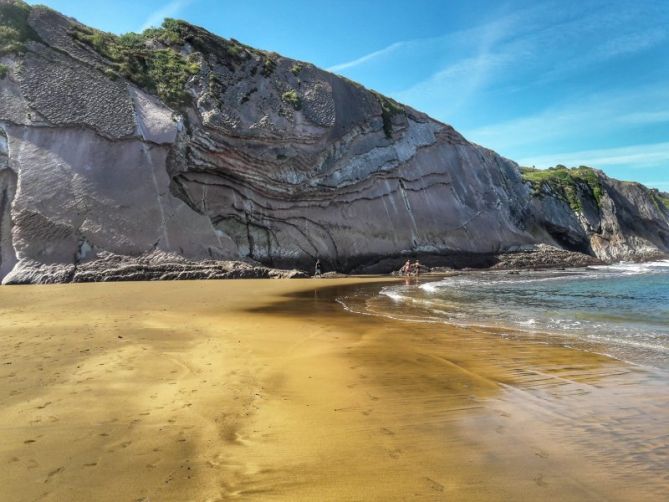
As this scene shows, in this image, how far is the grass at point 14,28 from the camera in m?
19.9

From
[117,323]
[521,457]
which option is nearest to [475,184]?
[117,323]

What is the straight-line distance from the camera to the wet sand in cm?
268

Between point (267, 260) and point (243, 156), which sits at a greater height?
point (243, 156)

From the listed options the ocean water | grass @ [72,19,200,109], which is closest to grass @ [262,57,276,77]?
grass @ [72,19,200,109]

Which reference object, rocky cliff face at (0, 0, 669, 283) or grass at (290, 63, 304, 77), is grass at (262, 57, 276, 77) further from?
grass at (290, 63, 304, 77)

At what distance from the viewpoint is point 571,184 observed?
155 feet

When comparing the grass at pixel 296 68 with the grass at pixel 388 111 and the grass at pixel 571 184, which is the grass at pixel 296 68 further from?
the grass at pixel 571 184

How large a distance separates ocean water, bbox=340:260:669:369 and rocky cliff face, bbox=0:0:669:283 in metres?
11.1

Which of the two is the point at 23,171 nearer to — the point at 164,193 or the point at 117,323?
the point at 164,193

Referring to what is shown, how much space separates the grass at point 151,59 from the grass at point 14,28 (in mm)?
1953

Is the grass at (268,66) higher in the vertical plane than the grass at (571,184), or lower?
higher

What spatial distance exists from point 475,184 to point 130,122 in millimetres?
26623

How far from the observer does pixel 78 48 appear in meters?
21.5

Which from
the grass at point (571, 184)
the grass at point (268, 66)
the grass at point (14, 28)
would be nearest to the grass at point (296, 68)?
the grass at point (268, 66)
